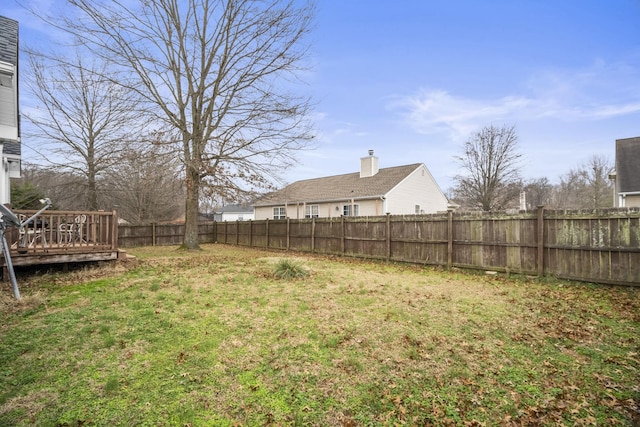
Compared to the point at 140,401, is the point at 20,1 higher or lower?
higher

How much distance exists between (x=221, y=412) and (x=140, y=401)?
0.70 m

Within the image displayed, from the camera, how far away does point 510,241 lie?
819cm

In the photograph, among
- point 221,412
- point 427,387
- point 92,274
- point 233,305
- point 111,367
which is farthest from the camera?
point 92,274

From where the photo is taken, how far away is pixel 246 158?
13641 mm

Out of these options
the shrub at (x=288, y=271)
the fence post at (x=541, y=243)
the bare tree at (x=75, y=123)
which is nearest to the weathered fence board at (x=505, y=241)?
the fence post at (x=541, y=243)

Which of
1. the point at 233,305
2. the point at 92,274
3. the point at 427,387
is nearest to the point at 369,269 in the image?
the point at 233,305

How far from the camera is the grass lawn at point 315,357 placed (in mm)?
2471

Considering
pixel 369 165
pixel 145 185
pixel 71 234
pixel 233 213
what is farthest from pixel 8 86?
pixel 233 213

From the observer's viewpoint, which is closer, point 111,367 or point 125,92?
point 111,367

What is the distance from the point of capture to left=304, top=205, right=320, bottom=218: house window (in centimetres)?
2238

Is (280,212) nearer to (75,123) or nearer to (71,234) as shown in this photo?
(75,123)

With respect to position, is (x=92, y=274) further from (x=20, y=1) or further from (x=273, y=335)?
(x=20, y=1)

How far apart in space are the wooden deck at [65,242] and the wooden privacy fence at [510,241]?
763 cm

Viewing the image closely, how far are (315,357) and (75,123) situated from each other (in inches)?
841
